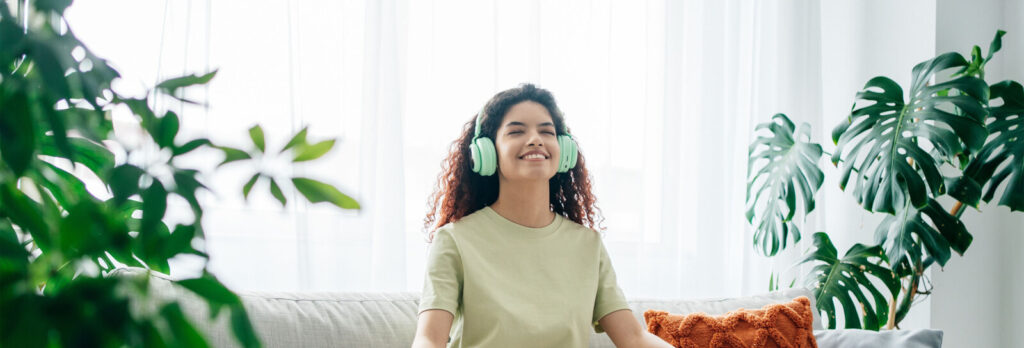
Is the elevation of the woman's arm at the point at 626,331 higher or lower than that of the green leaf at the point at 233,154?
lower

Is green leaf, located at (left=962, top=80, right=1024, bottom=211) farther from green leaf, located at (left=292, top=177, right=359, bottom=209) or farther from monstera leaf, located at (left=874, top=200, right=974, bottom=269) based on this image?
green leaf, located at (left=292, top=177, right=359, bottom=209)

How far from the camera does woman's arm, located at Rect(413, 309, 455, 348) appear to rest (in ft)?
4.39

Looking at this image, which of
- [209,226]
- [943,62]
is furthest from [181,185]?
[943,62]

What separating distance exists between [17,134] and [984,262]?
3438 mm

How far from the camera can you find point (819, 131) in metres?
3.19

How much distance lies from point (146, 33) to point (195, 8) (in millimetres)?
151

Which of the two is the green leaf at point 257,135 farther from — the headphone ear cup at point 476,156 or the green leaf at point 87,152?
the headphone ear cup at point 476,156

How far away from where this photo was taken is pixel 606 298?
157 cm

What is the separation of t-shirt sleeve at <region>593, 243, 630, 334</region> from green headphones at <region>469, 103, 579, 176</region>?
0.25 metres

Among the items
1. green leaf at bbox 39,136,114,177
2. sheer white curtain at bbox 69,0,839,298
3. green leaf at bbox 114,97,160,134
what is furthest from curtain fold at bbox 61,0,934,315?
green leaf at bbox 114,97,160,134

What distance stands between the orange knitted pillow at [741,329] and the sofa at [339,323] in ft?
0.64

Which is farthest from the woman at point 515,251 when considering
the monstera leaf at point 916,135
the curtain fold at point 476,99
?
the monstera leaf at point 916,135

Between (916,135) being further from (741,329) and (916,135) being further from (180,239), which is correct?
(180,239)

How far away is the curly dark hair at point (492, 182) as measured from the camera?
1599 mm
